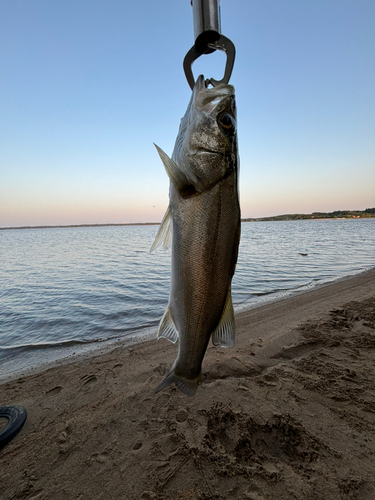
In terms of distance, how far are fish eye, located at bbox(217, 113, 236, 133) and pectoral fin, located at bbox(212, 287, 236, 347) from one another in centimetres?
130

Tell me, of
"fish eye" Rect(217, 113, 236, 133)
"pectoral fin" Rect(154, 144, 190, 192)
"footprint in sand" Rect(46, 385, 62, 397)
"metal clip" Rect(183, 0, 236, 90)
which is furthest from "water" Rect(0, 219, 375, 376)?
"metal clip" Rect(183, 0, 236, 90)

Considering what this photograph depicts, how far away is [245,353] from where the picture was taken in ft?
18.3

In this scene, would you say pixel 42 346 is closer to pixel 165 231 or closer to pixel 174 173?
pixel 165 231

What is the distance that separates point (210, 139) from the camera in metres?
1.99

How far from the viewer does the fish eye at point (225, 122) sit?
200 cm

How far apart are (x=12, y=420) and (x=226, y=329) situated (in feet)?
11.9

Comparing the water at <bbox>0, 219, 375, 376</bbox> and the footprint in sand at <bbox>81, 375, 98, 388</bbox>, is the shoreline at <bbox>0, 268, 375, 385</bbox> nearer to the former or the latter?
the water at <bbox>0, 219, 375, 376</bbox>

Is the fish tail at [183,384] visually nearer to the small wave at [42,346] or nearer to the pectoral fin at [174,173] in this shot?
the pectoral fin at [174,173]

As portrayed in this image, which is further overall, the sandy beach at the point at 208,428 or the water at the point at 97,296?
the water at the point at 97,296

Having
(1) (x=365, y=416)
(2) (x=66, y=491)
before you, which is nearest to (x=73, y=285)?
(2) (x=66, y=491)

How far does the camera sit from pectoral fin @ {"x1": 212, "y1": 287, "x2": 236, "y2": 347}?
85.9 inches

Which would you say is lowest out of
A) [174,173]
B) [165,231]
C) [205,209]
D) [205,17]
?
[165,231]

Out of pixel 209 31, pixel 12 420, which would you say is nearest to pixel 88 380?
pixel 12 420

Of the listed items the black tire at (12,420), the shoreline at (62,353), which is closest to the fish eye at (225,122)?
the black tire at (12,420)
